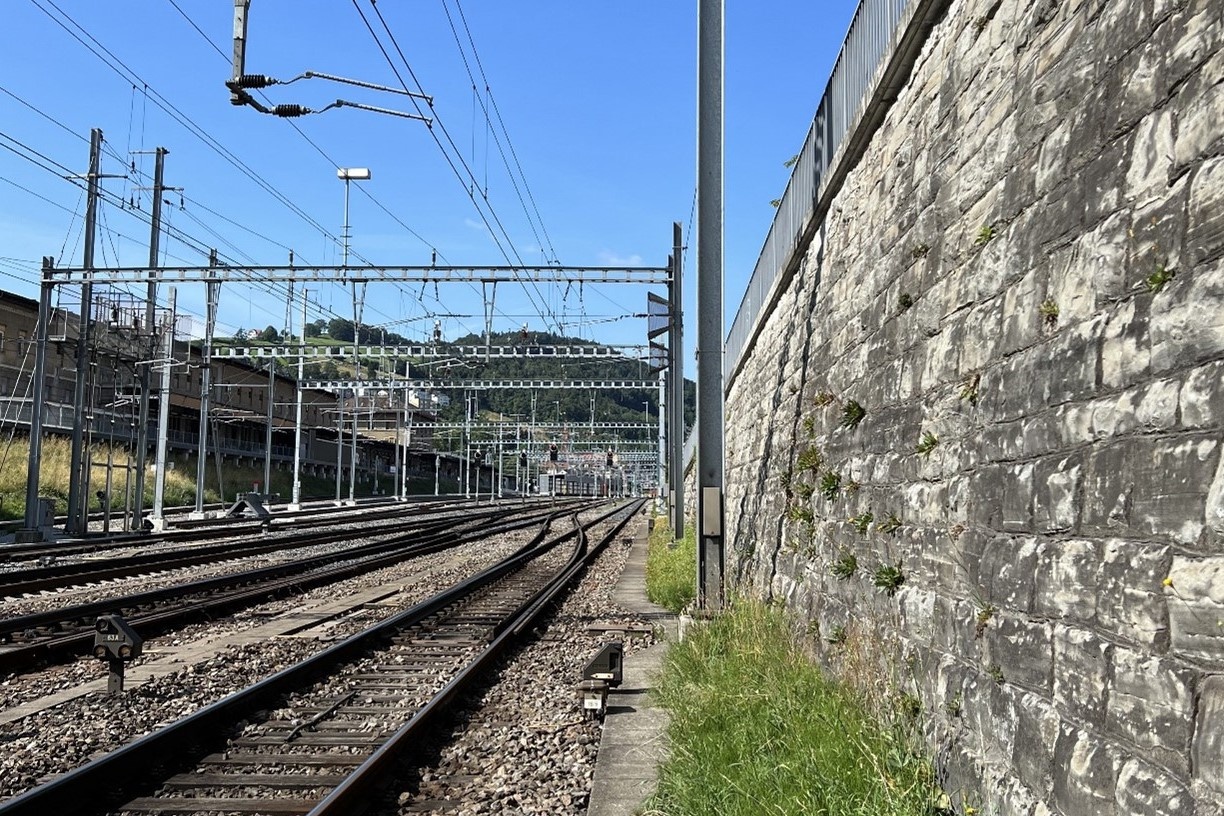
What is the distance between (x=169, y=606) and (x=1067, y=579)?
13276 mm

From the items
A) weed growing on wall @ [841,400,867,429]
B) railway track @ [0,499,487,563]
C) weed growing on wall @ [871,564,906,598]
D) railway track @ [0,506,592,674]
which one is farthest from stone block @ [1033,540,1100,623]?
railway track @ [0,499,487,563]

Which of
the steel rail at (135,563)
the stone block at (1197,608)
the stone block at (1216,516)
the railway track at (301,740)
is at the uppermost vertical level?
the stone block at (1216,516)

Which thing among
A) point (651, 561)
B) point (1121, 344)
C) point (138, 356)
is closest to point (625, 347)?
point (138, 356)

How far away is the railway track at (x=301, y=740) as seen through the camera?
5828 mm

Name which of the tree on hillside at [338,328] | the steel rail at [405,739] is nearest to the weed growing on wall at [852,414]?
the steel rail at [405,739]

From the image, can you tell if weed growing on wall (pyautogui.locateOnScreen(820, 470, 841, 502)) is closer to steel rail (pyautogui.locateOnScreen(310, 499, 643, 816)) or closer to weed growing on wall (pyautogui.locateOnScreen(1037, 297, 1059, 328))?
steel rail (pyautogui.locateOnScreen(310, 499, 643, 816))

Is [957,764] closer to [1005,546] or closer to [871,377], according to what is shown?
[1005,546]

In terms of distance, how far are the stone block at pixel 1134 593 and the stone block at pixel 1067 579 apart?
0.05 metres

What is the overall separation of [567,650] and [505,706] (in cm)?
289

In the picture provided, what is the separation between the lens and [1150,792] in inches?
120

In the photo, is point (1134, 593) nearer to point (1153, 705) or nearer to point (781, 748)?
point (1153, 705)

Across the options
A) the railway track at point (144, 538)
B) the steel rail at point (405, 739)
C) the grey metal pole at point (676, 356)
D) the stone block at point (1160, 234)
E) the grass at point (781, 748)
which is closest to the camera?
the stone block at point (1160, 234)

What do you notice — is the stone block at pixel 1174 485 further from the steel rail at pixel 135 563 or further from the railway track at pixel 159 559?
the railway track at pixel 159 559

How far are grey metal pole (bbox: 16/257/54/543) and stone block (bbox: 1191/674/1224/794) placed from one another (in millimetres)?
27911
